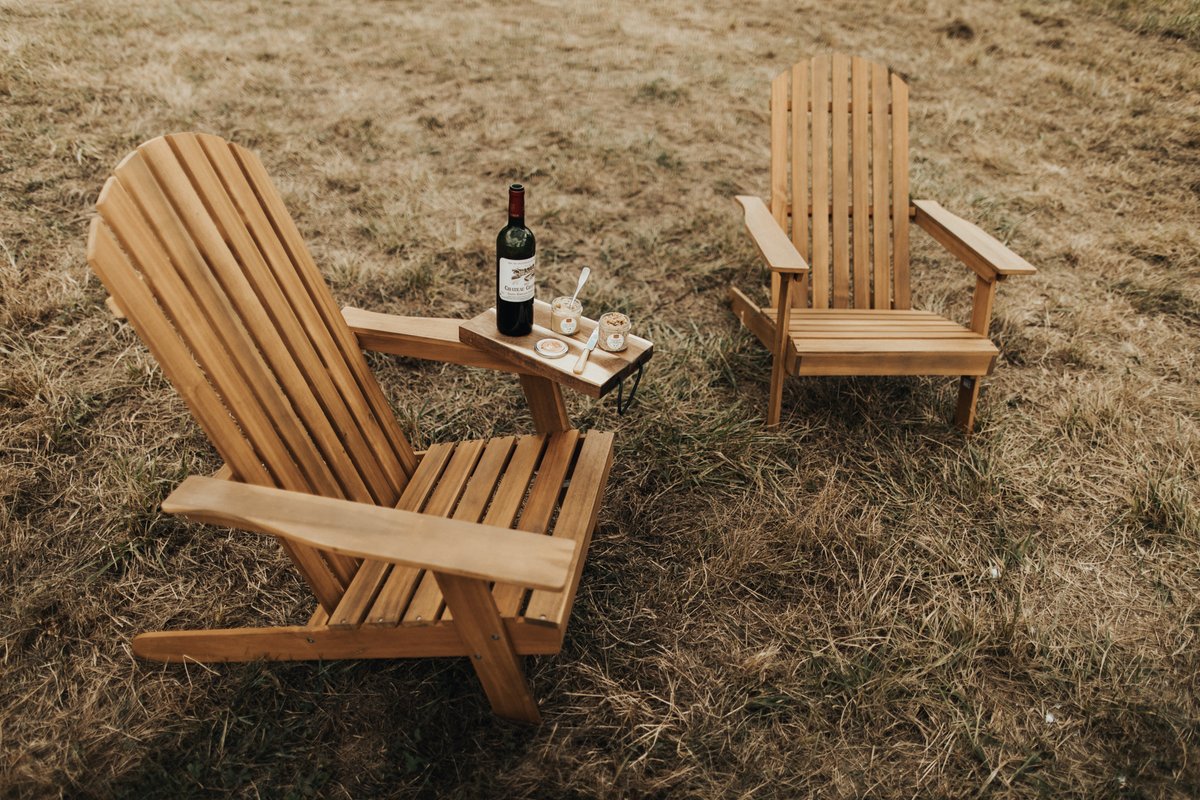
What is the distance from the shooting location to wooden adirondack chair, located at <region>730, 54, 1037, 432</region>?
2945mm

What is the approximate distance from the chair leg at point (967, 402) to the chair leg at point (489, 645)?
2.04 metres

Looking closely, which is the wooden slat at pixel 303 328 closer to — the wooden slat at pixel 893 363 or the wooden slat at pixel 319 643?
the wooden slat at pixel 319 643

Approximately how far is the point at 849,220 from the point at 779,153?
18.5 inches

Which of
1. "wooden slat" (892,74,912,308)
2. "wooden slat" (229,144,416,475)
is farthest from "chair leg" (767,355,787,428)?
"wooden slat" (229,144,416,475)

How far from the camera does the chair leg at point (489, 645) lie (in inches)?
61.4

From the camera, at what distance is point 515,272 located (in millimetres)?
1953

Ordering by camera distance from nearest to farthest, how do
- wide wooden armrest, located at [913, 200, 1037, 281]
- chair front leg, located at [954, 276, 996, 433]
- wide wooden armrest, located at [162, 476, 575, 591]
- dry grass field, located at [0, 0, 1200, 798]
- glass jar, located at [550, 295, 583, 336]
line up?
1. wide wooden armrest, located at [162, 476, 575, 591]
2. dry grass field, located at [0, 0, 1200, 798]
3. glass jar, located at [550, 295, 583, 336]
4. wide wooden armrest, located at [913, 200, 1037, 281]
5. chair front leg, located at [954, 276, 996, 433]

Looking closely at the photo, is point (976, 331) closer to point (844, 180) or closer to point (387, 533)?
point (844, 180)

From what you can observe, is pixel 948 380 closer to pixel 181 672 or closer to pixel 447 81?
pixel 181 672

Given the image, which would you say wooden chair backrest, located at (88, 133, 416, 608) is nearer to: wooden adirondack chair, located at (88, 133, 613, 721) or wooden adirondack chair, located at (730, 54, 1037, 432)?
wooden adirondack chair, located at (88, 133, 613, 721)

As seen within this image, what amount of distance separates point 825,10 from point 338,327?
23.6 ft

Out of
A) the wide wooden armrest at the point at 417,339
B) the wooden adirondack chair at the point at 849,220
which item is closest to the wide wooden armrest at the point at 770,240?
the wooden adirondack chair at the point at 849,220

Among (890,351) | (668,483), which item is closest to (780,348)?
(890,351)

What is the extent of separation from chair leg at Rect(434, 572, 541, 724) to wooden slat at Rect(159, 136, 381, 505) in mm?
588
